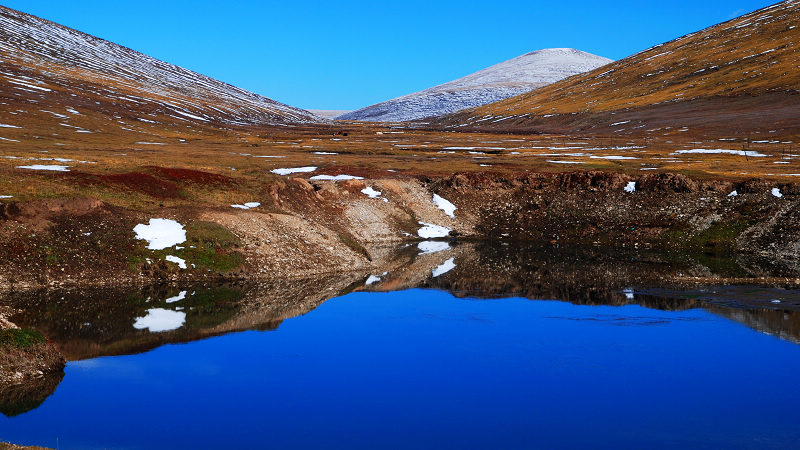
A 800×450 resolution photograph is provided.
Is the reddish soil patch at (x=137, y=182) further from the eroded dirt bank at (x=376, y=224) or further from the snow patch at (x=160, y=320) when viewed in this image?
the snow patch at (x=160, y=320)

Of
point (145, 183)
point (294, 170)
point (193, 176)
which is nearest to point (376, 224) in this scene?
point (193, 176)

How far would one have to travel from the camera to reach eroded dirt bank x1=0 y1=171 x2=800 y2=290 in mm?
50531

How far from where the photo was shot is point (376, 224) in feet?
254

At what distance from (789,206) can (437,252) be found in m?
34.8

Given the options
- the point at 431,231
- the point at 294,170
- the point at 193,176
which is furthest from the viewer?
the point at 294,170

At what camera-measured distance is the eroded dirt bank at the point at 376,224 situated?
50.5 meters

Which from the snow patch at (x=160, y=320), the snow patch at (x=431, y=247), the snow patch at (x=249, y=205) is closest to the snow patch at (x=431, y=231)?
Result: the snow patch at (x=431, y=247)

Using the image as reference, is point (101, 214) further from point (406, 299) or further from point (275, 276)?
point (406, 299)

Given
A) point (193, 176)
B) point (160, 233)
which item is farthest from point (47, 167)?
point (160, 233)

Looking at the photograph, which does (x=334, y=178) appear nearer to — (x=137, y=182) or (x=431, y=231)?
(x=431, y=231)

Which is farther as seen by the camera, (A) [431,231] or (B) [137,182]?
(A) [431,231]

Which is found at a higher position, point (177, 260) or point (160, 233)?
point (160, 233)

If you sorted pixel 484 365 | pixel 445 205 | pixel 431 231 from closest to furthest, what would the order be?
pixel 484 365
pixel 431 231
pixel 445 205

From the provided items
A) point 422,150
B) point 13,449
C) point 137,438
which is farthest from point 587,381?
point 422,150
